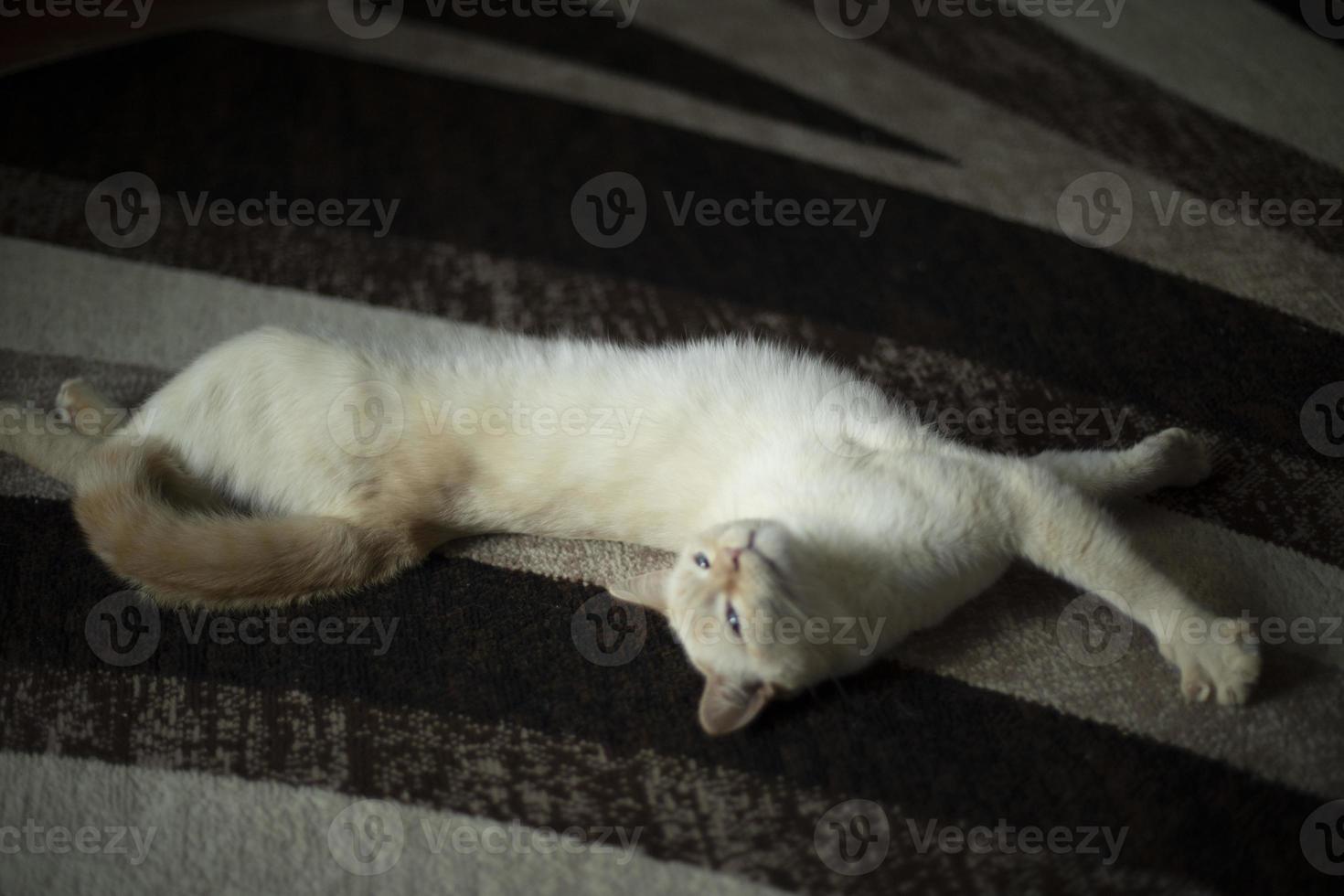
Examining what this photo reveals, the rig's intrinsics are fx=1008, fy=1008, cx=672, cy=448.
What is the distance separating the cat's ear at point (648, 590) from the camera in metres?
1.13

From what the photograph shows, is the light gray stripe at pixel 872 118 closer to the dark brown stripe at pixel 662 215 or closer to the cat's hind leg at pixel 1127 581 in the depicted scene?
the dark brown stripe at pixel 662 215

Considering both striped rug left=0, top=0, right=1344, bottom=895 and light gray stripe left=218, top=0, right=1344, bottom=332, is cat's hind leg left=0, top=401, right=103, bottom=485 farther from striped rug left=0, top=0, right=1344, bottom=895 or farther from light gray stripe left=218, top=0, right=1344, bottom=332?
light gray stripe left=218, top=0, right=1344, bottom=332

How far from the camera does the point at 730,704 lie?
106 cm

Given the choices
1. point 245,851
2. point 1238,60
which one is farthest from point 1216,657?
point 1238,60

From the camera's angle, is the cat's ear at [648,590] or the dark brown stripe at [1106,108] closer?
the cat's ear at [648,590]

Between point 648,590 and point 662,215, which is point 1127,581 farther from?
point 662,215

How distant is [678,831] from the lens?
100cm

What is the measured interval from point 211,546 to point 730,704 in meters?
0.60

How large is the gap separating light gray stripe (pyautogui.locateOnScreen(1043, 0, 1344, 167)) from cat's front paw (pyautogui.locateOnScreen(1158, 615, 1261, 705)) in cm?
97

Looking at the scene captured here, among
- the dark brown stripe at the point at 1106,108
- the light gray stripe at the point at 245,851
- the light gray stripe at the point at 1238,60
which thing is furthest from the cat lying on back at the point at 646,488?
the light gray stripe at the point at 1238,60

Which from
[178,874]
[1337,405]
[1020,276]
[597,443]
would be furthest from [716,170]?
[178,874]

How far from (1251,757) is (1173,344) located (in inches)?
24.5

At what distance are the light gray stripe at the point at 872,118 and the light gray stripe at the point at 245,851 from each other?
1154mm

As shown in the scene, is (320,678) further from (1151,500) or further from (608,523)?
(1151,500)
